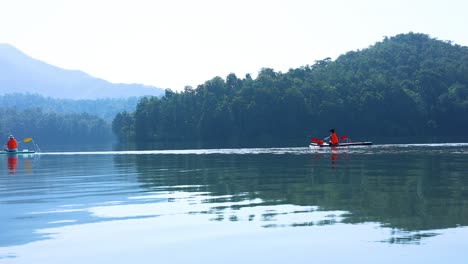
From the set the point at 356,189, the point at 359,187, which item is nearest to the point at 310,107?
the point at 359,187

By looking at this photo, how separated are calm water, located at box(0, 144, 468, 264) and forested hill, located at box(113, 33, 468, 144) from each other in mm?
116054

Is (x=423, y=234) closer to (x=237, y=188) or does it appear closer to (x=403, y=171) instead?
(x=237, y=188)

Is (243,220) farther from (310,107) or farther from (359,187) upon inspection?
(310,107)

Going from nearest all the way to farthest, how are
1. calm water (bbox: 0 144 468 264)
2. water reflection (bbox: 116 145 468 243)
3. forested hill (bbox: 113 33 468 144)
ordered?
1. calm water (bbox: 0 144 468 264)
2. water reflection (bbox: 116 145 468 243)
3. forested hill (bbox: 113 33 468 144)

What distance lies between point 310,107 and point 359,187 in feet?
430

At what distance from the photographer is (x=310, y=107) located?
155000 millimetres

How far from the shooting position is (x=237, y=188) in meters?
26.2

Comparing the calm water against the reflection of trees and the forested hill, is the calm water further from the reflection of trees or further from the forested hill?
the forested hill

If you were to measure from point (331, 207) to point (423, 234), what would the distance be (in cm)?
498

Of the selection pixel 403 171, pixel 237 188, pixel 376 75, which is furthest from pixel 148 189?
pixel 376 75

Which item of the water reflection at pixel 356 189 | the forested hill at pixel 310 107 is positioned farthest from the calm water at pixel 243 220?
the forested hill at pixel 310 107

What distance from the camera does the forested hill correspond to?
151250mm

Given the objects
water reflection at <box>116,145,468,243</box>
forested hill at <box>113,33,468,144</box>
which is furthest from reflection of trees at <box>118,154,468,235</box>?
forested hill at <box>113,33,468,144</box>

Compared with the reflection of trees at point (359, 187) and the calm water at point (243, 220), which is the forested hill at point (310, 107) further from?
the calm water at point (243, 220)
